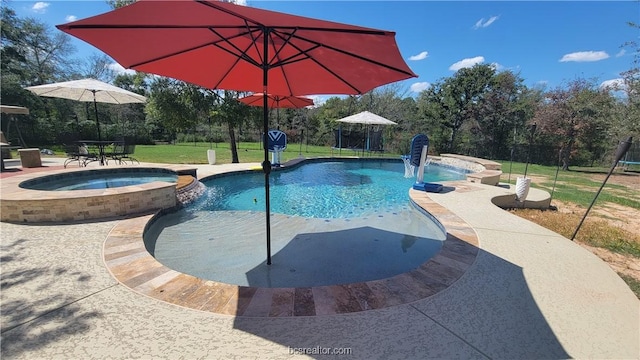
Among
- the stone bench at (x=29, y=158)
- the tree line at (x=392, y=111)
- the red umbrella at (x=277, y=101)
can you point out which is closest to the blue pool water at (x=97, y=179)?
the tree line at (x=392, y=111)

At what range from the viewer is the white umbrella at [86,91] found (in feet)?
25.4

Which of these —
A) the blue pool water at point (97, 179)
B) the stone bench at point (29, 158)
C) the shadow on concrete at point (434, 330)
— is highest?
the stone bench at point (29, 158)

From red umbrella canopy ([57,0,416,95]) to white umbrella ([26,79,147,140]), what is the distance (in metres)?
5.93

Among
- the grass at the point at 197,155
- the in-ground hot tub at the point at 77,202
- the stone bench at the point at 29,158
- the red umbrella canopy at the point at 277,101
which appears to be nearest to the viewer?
the in-ground hot tub at the point at 77,202

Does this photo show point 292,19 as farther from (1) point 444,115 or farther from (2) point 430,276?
(1) point 444,115

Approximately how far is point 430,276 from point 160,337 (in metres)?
2.66

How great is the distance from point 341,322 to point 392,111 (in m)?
26.0

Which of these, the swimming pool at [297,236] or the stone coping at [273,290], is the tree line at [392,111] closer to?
the swimming pool at [297,236]

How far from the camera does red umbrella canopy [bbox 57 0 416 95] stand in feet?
6.61

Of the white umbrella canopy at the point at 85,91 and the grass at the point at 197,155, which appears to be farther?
the grass at the point at 197,155

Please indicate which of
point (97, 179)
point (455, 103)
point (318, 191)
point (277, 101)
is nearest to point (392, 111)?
point (455, 103)

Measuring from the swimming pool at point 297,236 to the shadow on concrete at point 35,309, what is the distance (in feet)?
3.53

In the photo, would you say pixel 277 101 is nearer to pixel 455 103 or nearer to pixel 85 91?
pixel 85 91

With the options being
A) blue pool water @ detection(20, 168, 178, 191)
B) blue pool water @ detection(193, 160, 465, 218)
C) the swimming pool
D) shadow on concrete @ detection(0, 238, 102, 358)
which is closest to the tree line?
blue pool water @ detection(193, 160, 465, 218)
